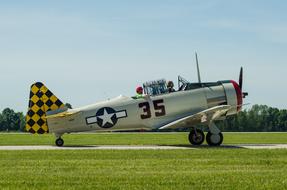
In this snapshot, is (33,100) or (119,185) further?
(33,100)

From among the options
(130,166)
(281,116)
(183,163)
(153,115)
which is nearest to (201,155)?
(183,163)

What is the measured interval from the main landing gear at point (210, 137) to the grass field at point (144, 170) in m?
4.37

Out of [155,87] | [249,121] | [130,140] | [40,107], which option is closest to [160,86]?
[155,87]

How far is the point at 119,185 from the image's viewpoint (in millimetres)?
11102

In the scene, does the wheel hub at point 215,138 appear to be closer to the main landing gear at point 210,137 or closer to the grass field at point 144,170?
the main landing gear at point 210,137

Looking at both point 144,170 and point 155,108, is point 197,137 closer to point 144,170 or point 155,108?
point 155,108

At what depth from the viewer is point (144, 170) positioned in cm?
1342

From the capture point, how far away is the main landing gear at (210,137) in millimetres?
23109

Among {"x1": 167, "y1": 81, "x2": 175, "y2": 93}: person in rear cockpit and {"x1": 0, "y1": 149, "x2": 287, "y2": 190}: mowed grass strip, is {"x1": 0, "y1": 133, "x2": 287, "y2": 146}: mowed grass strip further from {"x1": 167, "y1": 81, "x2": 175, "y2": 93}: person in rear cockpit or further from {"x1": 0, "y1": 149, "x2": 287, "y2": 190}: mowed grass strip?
{"x1": 0, "y1": 149, "x2": 287, "y2": 190}: mowed grass strip

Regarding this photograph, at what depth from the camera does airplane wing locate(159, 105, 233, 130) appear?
2231cm

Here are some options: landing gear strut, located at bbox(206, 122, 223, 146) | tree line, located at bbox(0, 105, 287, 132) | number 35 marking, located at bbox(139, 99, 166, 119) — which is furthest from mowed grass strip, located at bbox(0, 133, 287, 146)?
tree line, located at bbox(0, 105, 287, 132)

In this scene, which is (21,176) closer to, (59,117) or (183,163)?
(183,163)

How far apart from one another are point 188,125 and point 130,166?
930cm

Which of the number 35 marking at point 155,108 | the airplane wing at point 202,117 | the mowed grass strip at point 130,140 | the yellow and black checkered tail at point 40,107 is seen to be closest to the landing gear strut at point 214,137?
the airplane wing at point 202,117
